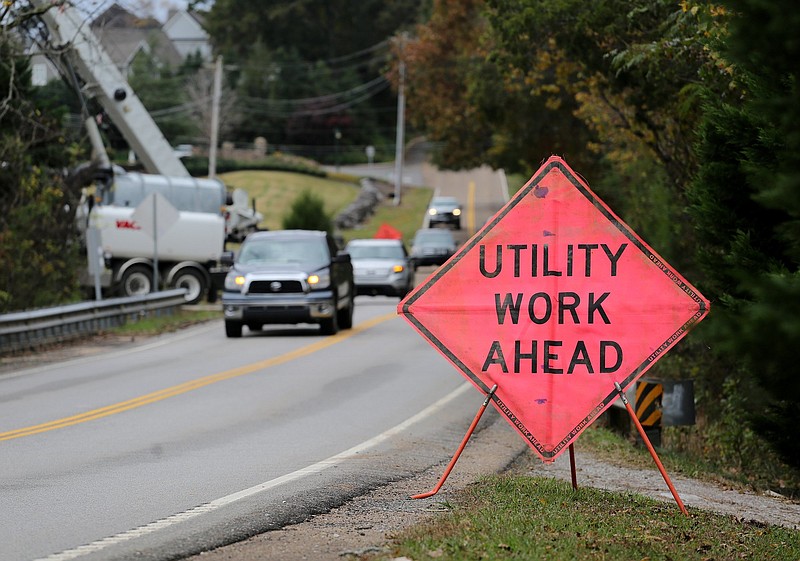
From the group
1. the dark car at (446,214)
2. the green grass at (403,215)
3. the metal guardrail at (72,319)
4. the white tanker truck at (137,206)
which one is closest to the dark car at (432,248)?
the green grass at (403,215)

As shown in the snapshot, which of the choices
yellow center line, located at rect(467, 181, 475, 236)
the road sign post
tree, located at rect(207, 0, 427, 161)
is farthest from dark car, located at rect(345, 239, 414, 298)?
tree, located at rect(207, 0, 427, 161)

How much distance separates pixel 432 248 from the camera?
49.8 metres

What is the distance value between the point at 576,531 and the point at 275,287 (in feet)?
53.6

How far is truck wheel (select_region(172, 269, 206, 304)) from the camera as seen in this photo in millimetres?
33750

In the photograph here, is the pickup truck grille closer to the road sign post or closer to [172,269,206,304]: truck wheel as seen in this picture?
[172,269,206,304]: truck wheel

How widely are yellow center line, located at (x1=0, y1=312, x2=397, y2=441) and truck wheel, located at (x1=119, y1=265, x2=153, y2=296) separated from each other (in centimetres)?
997

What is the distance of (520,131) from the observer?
42.2 metres

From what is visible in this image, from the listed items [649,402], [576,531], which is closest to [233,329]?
[649,402]

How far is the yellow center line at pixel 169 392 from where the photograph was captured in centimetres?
1241

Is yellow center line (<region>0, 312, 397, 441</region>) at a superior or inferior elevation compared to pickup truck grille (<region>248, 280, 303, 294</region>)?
inferior

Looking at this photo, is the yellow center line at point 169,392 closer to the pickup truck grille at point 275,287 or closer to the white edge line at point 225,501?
the pickup truck grille at point 275,287

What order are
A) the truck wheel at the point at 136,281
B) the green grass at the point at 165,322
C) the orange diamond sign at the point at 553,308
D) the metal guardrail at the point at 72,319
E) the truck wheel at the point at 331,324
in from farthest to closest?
the truck wheel at the point at 136,281, the green grass at the point at 165,322, the truck wheel at the point at 331,324, the metal guardrail at the point at 72,319, the orange diamond sign at the point at 553,308

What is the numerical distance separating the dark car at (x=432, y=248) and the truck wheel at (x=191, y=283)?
15.5 metres

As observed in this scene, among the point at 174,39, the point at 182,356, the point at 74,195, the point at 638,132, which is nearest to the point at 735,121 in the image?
the point at 638,132
